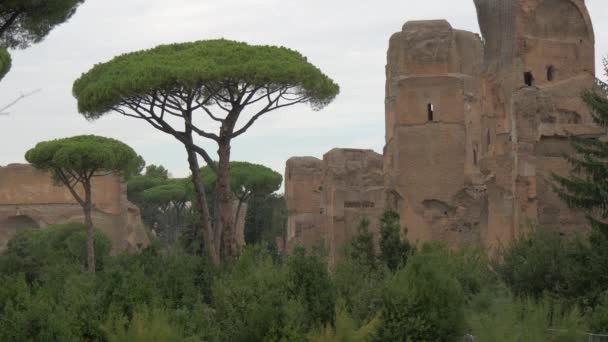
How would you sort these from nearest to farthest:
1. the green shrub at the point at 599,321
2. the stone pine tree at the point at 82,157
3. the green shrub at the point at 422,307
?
the green shrub at the point at 422,307 < the green shrub at the point at 599,321 < the stone pine tree at the point at 82,157

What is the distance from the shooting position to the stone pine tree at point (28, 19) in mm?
15797

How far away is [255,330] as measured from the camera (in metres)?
12.1

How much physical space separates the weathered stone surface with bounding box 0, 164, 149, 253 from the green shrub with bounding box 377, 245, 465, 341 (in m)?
30.4

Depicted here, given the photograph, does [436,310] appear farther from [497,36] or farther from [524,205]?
[497,36]

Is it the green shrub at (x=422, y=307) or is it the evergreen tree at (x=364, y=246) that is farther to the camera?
the evergreen tree at (x=364, y=246)

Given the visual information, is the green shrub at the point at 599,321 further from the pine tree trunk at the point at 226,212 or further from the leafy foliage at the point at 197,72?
the leafy foliage at the point at 197,72

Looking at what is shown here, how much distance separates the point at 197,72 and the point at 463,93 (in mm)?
7783

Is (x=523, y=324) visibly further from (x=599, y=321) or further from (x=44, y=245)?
(x=44, y=245)

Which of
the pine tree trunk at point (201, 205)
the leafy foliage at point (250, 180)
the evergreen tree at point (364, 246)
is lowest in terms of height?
the evergreen tree at point (364, 246)

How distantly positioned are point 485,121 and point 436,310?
14362 mm

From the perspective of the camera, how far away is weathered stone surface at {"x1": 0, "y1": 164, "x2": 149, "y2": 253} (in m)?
43.5

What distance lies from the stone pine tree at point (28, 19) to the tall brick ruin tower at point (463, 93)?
39.0 feet

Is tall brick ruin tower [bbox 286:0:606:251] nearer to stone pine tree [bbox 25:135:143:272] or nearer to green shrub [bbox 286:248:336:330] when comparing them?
stone pine tree [bbox 25:135:143:272]

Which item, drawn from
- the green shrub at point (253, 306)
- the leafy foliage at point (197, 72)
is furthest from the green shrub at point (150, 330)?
A: the leafy foliage at point (197, 72)
